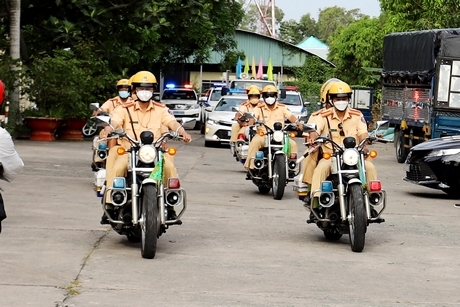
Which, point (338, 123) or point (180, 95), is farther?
point (180, 95)

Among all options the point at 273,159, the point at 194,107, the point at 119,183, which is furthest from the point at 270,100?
the point at 194,107

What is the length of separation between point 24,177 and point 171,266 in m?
9.03

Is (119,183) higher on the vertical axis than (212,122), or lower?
higher

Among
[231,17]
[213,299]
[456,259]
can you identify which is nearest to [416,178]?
[456,259]

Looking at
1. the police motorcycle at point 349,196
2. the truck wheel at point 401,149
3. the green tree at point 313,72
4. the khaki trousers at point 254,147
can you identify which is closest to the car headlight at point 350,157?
the police motorcycle at point 349,196

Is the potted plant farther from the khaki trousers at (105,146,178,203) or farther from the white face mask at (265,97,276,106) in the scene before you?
the khaki trousers at (105,146,178,203)

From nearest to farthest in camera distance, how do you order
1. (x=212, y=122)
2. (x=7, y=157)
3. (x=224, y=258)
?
(x=7, y=157) < (x=224, y=258) < (x=212, y=122)

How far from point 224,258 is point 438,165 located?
27.0 feet

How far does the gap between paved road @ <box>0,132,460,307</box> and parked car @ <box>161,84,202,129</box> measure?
28.3 metres

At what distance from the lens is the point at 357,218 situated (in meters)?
10.9

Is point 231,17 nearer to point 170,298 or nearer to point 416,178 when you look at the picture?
point 416,178

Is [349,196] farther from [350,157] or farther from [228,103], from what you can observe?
[228,103]

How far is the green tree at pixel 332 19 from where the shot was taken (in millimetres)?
154625

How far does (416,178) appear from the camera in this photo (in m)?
18.5
